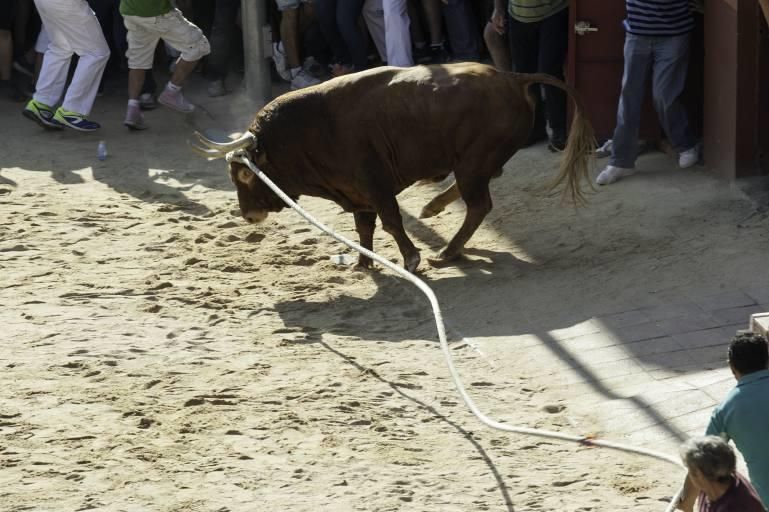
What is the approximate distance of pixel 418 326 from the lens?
830cm

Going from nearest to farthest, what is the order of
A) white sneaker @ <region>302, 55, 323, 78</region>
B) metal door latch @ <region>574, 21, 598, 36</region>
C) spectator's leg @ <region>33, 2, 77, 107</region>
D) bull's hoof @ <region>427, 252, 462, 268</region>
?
bull's hoof @ <region>427, 252, 462, 268</region> → metal door latch @ <region>574, 21, 598, 36</region> → spectator's leg @ <region>33, 2, 77, 107</region> → white sneaker @ <region>302, 55, 323, 78</region>

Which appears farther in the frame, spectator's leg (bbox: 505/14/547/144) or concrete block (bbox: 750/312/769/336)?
spectator's leg (bbox: 505/14/547/144)

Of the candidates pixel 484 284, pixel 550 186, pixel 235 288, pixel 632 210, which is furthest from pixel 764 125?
pixel 235 288

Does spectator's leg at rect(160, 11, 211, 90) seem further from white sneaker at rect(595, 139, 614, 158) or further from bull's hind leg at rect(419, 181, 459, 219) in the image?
white sneaker at rect(595, 139, 614, 158)

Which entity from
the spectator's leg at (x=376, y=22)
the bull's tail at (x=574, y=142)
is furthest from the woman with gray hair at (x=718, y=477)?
the spectator's leg at (x=376, y=22)

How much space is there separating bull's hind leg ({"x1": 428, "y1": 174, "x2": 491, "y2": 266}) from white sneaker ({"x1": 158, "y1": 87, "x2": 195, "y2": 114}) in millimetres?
4641

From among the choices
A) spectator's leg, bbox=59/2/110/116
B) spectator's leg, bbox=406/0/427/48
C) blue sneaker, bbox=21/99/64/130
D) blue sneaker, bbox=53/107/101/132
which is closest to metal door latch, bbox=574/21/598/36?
spectator's leg, bbox=406/0/427/48

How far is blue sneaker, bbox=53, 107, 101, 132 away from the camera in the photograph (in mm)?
12625

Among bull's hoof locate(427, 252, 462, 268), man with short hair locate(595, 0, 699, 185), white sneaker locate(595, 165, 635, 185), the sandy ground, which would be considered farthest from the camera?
white sneaker locate(595, 165, 635, 185)

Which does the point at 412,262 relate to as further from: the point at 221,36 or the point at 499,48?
the point at 221,36

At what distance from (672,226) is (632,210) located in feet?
1.63

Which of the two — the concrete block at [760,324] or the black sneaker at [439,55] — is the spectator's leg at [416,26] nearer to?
the black sneaker at [439,55]

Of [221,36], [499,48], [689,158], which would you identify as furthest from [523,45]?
[221,36]

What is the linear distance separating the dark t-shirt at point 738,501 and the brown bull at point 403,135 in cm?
488
